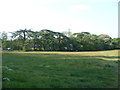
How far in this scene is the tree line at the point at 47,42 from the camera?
133ft

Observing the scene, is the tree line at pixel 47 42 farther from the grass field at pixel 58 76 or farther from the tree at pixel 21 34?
the grass field at pixel 58 76

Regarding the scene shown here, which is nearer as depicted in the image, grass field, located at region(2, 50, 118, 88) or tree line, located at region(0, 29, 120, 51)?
grass field, located at region(2, 50, 118, 88)

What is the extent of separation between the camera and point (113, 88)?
4.76 metres

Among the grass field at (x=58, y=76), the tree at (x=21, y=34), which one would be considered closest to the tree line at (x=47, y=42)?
the tree at (x=21, y=34)

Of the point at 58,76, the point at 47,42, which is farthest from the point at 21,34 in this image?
the point at 58,76

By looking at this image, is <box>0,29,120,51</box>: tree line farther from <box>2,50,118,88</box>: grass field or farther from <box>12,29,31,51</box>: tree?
<box>2,50,118,88</box>: grass field

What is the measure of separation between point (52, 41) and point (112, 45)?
60.4 feet

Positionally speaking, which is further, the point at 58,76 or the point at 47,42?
the point at 47,42

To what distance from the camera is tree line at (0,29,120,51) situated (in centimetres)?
4041

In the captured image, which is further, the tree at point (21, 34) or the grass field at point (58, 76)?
the tree at point (21, 34)

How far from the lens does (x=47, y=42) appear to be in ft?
138

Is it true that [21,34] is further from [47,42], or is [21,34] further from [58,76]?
[58,76]

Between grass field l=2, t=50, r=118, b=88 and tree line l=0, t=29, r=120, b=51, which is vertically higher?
tree line l=0, t=29, r=120, b=51

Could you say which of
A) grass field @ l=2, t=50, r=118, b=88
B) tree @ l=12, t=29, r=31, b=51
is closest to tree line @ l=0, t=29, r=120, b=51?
tree @ l=12, t=29, r=31, b=51
